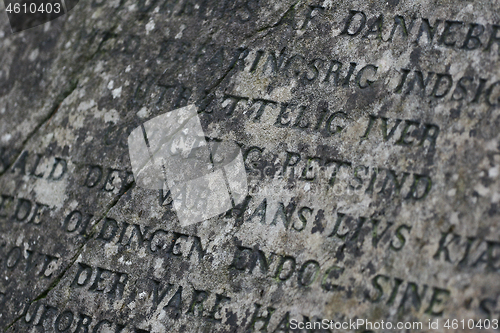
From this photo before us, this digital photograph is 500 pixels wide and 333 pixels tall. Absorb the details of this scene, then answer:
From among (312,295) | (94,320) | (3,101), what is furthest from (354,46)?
(3,101)

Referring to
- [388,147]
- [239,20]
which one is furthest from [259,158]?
[239,20]

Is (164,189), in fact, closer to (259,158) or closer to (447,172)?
(259,158)

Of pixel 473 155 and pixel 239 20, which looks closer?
pixel 473 155

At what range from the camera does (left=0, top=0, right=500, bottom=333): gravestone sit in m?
1.82

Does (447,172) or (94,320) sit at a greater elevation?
(447,172)

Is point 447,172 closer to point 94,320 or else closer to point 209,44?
point 209,44

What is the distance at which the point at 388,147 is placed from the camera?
6.49 ft

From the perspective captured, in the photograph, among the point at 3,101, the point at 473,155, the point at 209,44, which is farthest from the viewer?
the point at 3,101

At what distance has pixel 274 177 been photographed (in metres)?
2.15

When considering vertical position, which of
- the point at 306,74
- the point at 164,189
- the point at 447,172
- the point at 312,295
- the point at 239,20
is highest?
the point at 239,20

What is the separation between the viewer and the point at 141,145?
2432 millimetres

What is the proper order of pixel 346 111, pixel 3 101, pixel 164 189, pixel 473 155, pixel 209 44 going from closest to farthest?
pixel 473 155
pixel 346 111
pixel 164 189
pixel 209 44
pixel 3 101

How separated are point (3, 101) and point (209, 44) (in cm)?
161

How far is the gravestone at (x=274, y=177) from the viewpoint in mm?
1821
